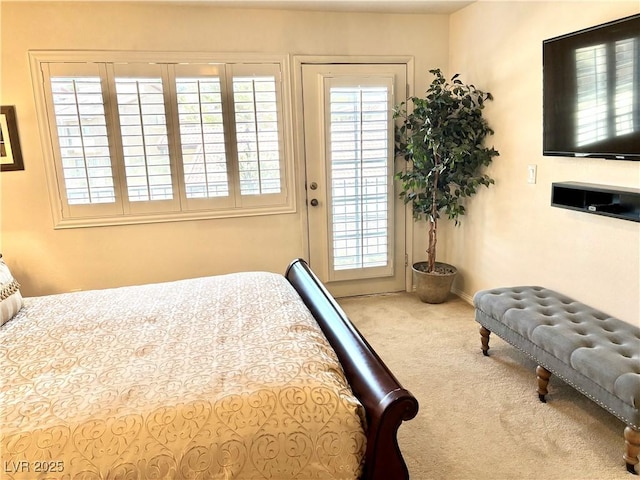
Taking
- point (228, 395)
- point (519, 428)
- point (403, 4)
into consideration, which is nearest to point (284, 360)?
point (228, 395)

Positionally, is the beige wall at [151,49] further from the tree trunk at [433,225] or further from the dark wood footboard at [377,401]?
the dark wood footboard at [377,401]

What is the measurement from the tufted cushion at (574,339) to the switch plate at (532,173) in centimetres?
74

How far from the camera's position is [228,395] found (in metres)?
1.39

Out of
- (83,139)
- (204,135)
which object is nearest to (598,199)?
(204,135)

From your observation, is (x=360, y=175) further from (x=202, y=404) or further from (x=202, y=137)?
(x=202, y=404)

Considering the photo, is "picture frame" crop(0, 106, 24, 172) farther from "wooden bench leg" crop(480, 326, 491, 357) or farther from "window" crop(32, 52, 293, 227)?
"wooden bench leg" crop(480, 326, 491, 357)

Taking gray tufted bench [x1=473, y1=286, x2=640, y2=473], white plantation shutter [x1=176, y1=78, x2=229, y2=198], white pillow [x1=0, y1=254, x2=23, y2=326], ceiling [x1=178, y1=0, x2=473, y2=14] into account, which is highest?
ceiling [x1=178, y1=0, x2=473, y2=14]

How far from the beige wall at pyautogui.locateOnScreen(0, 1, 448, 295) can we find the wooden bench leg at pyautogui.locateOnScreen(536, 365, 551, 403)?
214cm

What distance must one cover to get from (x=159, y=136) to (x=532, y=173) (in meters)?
2.75

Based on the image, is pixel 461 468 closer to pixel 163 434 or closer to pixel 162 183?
pixel 163 434

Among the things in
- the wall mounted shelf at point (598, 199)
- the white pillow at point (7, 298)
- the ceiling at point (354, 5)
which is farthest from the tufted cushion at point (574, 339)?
the white pillow at point (7, 298)

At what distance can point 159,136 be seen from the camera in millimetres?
3441

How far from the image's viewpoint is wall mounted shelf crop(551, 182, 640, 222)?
7.41 ft

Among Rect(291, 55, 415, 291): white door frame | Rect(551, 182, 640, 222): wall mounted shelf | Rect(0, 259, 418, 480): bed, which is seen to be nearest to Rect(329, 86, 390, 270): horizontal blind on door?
Rect(291, 55, 415, 291): white door frame
